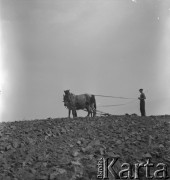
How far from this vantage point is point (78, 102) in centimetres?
2605

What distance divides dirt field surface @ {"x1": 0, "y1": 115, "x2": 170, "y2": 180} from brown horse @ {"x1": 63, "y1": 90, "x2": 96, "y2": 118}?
28.9ft

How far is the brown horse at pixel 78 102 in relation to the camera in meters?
25.1

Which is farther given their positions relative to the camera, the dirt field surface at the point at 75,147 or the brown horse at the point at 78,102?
the brown horse at the point at 78,102

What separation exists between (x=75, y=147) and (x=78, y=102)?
14.0m

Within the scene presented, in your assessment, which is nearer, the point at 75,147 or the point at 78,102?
the point at 75,147

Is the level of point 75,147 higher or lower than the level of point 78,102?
lower

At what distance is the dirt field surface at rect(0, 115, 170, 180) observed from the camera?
1012 centimetres

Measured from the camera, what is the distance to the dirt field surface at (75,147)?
10116 mm

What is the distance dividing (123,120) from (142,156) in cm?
587

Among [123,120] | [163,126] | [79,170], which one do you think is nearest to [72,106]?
[123,120]

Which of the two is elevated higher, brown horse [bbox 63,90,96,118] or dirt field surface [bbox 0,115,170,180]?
brown horse [bbox 63,90,96,118]

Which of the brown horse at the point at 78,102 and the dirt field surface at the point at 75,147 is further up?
the brown horse at the point at 78,102

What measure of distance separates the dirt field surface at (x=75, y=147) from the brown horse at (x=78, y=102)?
8824 mm

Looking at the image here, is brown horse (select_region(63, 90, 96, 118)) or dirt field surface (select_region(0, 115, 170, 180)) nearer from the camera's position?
dirt field surface (select_region(0, 115, 170, 180))
